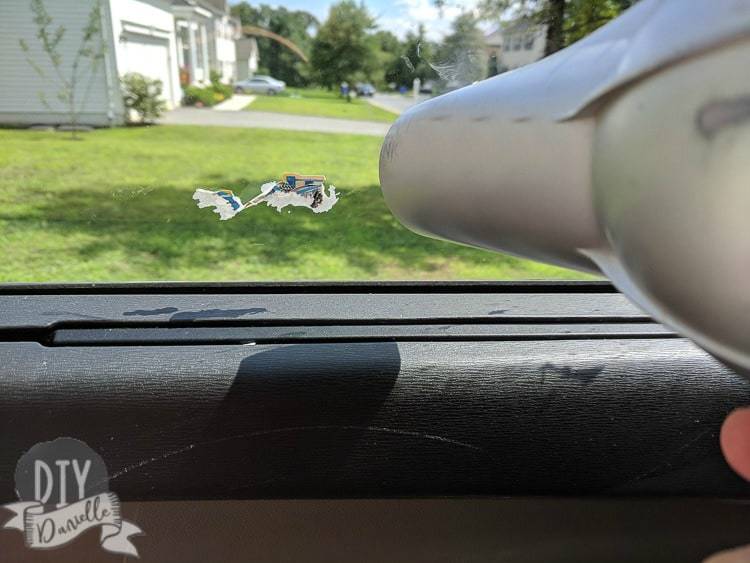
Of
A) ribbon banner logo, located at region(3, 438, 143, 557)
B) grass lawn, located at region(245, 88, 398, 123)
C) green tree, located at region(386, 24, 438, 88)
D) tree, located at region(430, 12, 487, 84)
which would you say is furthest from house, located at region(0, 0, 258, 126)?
ribbon banner logo, located at region(3, 438, 143, 557)

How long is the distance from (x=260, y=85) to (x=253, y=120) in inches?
8.2

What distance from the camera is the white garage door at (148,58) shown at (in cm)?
186

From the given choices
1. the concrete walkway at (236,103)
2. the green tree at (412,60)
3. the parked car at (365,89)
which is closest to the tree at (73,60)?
the concrete walkway at (236,103)

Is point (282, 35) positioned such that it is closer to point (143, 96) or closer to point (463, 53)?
point (143, 96)

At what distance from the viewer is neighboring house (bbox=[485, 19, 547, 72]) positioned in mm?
1071

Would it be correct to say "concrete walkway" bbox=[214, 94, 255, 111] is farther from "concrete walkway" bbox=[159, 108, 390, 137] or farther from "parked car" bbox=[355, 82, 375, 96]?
"parked car" bbox=[355, 82, 375, 96]

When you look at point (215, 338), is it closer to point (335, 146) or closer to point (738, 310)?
point (335, 146)

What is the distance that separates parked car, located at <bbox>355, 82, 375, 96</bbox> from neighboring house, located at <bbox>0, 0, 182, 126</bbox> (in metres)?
0.50

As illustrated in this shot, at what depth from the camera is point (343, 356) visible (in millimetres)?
1410

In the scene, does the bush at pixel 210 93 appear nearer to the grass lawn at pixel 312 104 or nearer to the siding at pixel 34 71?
the grass lawn at pixel 312 104

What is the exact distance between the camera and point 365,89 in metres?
1.62

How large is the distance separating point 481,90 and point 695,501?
1035 millimetres

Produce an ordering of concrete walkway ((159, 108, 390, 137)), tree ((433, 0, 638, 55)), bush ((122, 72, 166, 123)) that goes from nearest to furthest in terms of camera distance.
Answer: tree ((433, 0, 638, 55)) < bush ((122, 72, 166, 123)) < concrete walkway ((159, 108, 390, 137))

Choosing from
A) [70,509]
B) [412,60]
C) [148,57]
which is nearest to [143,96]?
[148,57]
